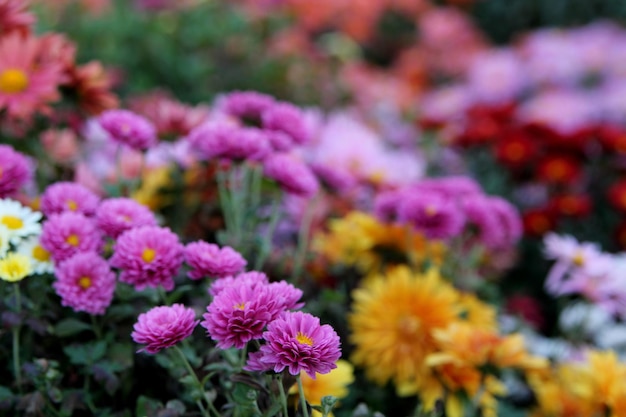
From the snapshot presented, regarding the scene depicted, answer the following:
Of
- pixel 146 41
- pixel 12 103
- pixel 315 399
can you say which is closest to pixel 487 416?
pixel 315 399

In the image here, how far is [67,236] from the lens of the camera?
104cm

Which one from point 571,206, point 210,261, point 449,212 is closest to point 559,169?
point 571,206

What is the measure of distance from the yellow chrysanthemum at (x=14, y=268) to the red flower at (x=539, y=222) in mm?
1644

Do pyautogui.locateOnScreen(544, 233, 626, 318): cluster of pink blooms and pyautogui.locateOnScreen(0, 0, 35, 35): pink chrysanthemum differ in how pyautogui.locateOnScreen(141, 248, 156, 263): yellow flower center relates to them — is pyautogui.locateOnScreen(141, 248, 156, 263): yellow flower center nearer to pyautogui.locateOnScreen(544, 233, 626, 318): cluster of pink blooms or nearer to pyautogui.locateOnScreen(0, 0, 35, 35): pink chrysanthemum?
pyautogui.locateOnScreen(0, 0, 35, 35): pink chrysanthemum

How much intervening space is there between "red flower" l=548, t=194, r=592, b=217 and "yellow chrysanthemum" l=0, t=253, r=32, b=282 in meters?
1.71

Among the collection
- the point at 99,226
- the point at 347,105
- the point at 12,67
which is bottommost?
the point at 347,105

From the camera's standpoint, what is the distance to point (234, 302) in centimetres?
81

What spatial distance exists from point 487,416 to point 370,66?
3.13 meters

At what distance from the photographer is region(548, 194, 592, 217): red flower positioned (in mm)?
2207

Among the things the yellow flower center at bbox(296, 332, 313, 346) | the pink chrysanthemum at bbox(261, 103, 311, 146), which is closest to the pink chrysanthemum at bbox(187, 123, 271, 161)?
the pink chrysanthemum at bbox(261, 103, 311, 146)

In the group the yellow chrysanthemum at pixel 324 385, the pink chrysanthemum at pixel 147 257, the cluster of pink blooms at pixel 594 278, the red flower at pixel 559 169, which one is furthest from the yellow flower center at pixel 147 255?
the red flower at pixel 559 169

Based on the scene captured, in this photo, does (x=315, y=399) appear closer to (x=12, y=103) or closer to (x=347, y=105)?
(x=12, y=103)

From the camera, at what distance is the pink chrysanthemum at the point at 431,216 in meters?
1.37

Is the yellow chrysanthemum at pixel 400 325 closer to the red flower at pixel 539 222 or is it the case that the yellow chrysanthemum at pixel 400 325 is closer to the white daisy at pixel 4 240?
the white daisy at pixel 4 240
